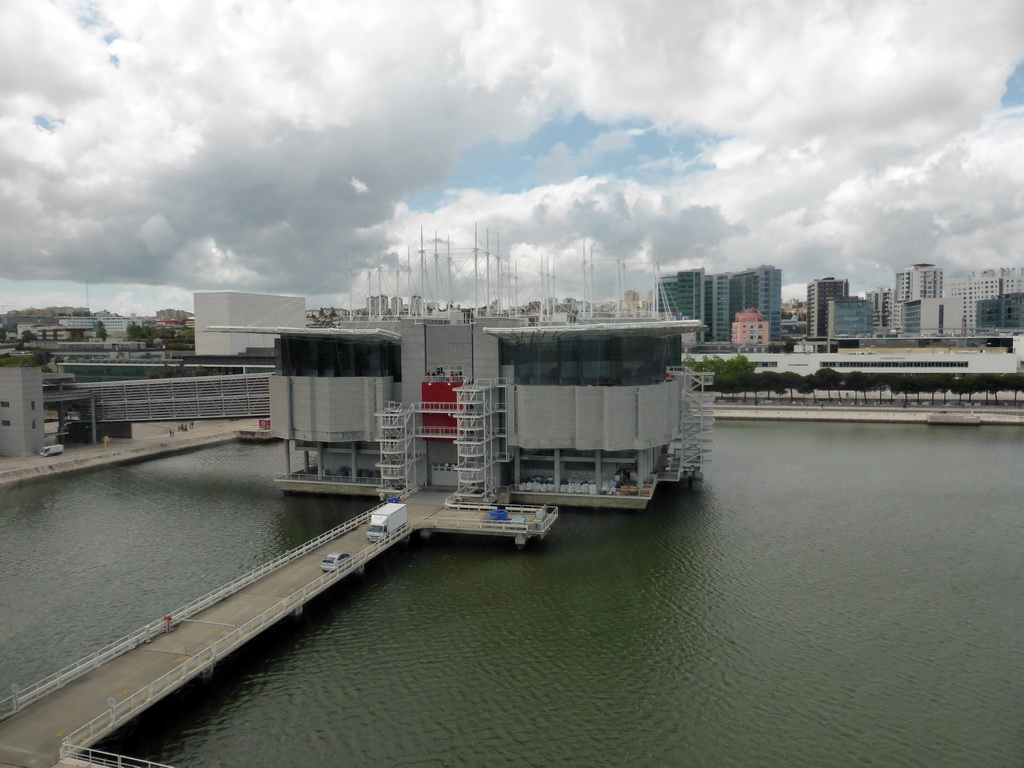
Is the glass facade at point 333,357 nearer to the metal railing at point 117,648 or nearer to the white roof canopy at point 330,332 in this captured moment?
the white roof canopy at point 330,332

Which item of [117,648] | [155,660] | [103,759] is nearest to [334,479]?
[117,648]

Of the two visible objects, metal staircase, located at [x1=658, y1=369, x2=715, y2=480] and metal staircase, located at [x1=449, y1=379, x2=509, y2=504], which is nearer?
metal staircase, located at [x1=449, y1=379, x2=509, y2=504]

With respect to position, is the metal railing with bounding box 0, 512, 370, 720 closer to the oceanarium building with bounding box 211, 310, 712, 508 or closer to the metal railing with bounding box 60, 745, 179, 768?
the metal railing with bounding box 60, 745, 179, 768

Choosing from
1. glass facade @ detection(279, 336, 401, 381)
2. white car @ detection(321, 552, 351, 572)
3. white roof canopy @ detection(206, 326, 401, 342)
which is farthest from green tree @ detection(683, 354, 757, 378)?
white car @ detection(321, 552, 351, 572)

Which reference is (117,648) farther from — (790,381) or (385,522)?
(790,381)

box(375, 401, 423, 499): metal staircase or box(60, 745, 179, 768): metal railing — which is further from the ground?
box(375, 401, 423, 499): metal staircase
